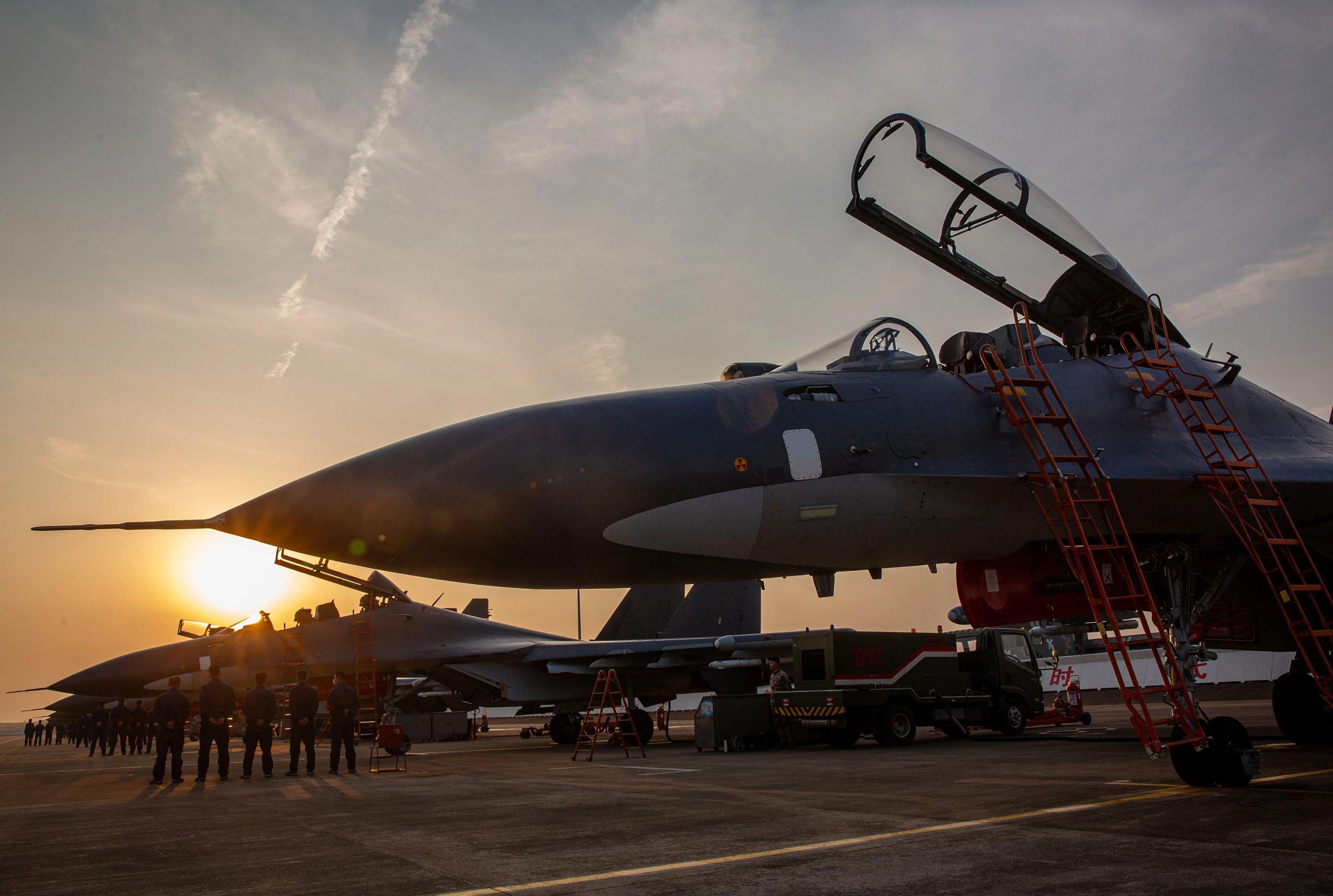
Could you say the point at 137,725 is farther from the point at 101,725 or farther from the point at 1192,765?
the point at 1192,765

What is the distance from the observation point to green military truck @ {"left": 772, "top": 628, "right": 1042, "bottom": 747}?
1324 centimetres

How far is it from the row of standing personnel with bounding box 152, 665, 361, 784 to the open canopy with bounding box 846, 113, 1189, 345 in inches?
342

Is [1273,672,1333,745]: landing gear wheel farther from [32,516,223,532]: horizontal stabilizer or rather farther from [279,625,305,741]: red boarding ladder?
[279,625,305,741]: red boarding ladder

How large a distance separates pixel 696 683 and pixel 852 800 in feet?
43.6

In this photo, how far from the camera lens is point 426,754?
1602cm

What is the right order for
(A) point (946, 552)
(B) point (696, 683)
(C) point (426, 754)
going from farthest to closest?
(B) point (696, 683), (C) point (426, 754), (A) point (946, 552)

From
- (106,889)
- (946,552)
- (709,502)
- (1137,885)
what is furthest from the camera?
(946,552)

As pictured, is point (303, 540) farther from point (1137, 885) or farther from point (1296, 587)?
point (1296, 587)

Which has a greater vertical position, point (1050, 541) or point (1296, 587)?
point (1050, 541)

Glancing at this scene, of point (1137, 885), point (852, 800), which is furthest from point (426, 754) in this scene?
point (1137, 885)

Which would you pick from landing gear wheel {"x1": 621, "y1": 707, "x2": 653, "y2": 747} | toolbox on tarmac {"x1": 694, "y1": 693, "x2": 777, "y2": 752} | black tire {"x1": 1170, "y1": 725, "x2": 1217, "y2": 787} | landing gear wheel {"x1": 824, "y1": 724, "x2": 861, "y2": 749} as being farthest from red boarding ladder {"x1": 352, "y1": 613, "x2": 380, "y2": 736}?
black tire {"x1": 1170, "y1": 725, "x2": 1217, "y2": 787}

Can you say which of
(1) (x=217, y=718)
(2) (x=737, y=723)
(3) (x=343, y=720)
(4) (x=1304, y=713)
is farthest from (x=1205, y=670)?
(1) (x=217, y=718)

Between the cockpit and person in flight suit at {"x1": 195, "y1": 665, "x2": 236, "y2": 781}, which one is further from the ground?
the cockpit

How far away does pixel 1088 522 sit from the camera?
6.65 meters
